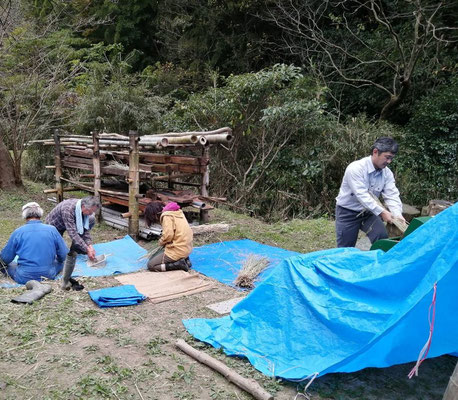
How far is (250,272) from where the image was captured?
20.0 feet

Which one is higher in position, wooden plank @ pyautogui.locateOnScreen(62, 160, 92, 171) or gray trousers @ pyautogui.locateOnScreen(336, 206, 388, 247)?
gray trousers @ pyautogui.locateOnScreen(336, 206, 388, 247)

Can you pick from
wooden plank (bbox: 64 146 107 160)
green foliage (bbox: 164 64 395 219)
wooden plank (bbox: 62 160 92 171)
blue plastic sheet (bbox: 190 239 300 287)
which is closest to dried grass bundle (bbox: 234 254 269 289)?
blue plastic sheet (bbox: 190 239 300 287)

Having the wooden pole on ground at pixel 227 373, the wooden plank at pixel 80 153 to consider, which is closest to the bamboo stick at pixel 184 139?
the wooden plank at pixel 80 153

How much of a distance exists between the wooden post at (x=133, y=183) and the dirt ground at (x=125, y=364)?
3576 mm

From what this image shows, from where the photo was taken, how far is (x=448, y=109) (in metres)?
12.3

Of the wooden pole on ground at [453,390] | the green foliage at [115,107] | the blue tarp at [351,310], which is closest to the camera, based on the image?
the wooden pole on ground at [453,390]

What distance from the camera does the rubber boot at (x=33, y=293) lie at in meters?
4.59

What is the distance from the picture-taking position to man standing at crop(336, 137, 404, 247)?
4.82 meters

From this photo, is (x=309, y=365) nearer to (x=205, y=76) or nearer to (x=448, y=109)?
(x=448, y=109)

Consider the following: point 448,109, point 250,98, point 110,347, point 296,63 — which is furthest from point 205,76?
point 110,347

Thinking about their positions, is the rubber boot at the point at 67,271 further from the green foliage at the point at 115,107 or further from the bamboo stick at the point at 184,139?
the green foliage at the point at 115,107

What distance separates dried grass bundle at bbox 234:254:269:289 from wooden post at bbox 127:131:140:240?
2.94 m

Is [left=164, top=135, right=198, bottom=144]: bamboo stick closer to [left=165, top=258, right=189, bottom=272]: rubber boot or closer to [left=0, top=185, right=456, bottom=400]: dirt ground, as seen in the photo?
[left=165, top=258, right=189, bottom=272]: rubber boot

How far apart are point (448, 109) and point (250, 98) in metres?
5.50
